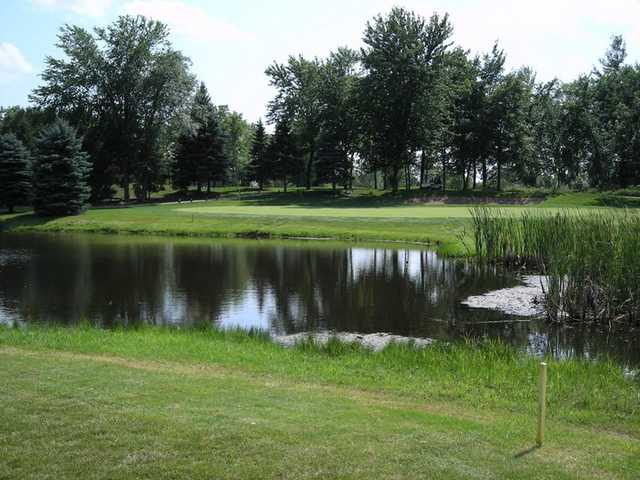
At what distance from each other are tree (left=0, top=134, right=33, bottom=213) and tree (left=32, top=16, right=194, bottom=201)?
9418 mm

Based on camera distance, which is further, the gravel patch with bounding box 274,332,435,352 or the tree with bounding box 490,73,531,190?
the tree with bounding box 490,73,531,190

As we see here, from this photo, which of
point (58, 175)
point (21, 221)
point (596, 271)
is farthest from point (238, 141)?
point (596, 271)

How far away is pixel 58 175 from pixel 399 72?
110 feet

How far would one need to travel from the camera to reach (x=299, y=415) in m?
7.39

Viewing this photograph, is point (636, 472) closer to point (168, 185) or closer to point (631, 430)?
point (631, 430)

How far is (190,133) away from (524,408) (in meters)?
63.3

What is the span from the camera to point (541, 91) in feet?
275

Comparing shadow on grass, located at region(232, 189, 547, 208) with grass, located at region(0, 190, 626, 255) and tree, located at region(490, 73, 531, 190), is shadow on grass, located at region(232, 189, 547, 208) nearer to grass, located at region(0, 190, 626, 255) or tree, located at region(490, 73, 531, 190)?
grass, located at region(0, 190, 626, 255)

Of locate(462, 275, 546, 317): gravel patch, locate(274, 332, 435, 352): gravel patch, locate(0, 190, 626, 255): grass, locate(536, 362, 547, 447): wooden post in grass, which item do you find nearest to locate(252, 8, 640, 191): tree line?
locate(0, 190, 626, 255): grass

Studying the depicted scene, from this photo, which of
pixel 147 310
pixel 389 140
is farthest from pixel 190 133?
pixel 147 310

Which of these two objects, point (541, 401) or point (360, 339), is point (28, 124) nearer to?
point (360, 339)

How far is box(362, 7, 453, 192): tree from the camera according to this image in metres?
64.0

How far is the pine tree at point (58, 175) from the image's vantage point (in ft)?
167

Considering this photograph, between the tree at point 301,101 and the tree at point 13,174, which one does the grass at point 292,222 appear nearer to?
the tree at point 13,174
